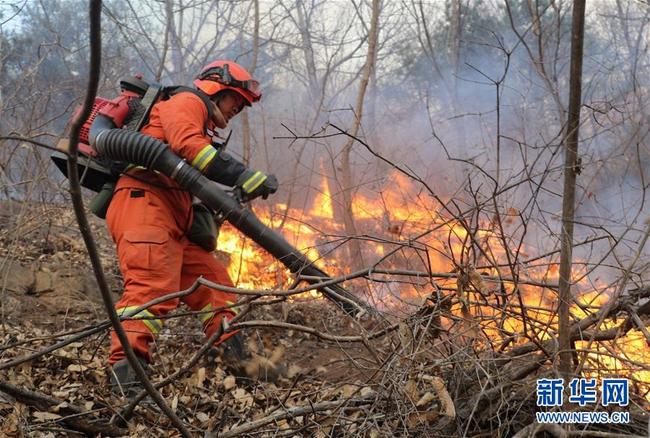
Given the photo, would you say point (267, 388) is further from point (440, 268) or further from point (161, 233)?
point (440, 268)

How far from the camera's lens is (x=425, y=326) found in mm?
2375

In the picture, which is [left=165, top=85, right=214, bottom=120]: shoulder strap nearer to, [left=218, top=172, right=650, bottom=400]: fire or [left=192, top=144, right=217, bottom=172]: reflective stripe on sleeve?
[left=192, top=144, right=217, bottom=172]: reflective stripe on sleeve

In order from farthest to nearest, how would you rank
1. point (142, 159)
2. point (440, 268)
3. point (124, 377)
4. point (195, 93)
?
1. point (440, 268)
2. point (195, 93)
3. point (142, 159)
4. point (124, 377)

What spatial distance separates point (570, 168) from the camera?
2.35 m

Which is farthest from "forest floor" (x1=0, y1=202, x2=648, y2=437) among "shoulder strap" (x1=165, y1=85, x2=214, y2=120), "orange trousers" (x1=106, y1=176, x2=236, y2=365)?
"shoulder strap" (x1=165, y1=85, x2=214, y2=120)

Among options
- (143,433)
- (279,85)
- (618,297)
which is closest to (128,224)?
(143,433)

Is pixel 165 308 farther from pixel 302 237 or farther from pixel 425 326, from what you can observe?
pixel 302 237

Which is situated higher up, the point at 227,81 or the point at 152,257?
the point at 227,81

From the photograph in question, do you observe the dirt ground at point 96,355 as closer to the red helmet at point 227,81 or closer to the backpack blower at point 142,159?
the backpack blower at point 142,159

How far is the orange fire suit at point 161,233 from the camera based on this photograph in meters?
3.37

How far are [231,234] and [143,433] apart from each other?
13.0 feet

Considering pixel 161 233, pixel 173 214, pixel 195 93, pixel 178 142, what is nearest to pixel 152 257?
pixel 161 233

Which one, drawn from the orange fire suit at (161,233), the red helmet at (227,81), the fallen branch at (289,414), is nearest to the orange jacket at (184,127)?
the orange fire suit at (161,233)

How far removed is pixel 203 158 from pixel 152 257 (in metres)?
0.67
